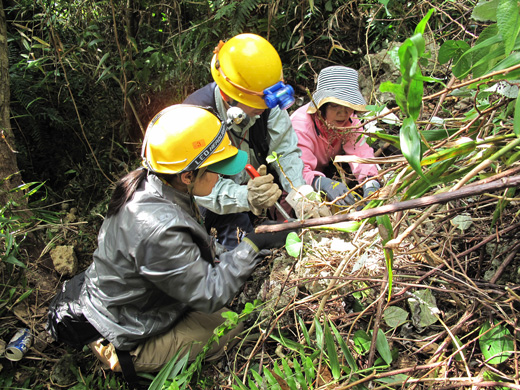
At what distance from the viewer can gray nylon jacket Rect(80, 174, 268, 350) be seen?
69.5 inches

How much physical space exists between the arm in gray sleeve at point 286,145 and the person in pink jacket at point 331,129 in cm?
12

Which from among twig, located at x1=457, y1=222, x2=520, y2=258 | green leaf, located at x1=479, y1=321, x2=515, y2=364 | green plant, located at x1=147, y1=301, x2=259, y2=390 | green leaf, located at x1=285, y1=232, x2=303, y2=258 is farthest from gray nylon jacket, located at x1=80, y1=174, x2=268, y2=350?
green leaf, located at x1=479, y1=321, x2=515, y2=364

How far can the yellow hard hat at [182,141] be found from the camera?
178 centimetres

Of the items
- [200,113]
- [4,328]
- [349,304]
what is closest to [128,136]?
[4,328]

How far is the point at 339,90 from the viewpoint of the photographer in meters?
2.75

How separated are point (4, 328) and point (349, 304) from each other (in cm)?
223

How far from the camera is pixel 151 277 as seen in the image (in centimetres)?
178

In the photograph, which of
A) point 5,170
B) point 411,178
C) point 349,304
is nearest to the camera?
Result: point 411,178

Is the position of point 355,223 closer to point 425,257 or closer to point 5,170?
point 425,257

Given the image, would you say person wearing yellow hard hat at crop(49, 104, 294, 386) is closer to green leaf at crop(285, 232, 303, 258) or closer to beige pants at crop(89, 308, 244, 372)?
beige pants at crop(89, 308, 244, 372)

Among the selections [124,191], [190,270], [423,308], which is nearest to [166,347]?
[190,270]

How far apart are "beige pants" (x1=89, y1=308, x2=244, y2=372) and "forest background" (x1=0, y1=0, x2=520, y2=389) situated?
7.6 inches

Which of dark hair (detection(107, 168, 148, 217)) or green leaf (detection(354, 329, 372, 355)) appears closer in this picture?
green leaf (detection(354, 329, 372, 355))

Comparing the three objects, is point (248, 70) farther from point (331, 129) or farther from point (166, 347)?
point (166, 347)
